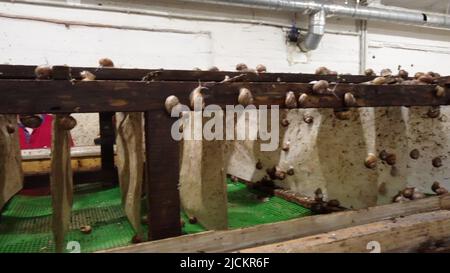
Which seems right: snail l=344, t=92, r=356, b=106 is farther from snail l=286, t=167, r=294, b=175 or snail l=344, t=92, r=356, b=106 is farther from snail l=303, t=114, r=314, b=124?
snail l=286, t=167, r=294, b=175

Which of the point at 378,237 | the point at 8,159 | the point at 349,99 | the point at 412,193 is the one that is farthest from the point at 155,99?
the point at 412,193

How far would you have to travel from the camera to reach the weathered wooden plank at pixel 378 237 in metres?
1.19

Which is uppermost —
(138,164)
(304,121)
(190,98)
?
(190,98)

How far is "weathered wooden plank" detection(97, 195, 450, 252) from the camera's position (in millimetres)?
1112

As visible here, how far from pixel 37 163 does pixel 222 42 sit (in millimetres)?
2612

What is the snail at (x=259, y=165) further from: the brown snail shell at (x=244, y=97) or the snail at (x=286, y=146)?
the brown snail shell at (x=244, y=97)

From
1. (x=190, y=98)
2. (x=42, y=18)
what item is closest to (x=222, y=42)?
(x=42, y=18)

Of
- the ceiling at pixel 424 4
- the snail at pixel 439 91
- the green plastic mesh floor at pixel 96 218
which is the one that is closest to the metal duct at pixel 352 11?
the ceiling at pixel 424 4

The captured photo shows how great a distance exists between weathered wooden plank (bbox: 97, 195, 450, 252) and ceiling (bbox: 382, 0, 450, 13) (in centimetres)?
459

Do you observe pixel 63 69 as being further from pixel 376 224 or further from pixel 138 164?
pixel 376 224

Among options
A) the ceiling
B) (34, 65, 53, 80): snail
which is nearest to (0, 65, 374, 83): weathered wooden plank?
(34, 65, 53, 80): snail

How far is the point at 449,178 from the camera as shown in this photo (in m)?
1.99

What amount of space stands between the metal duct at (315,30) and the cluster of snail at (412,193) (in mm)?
2905
